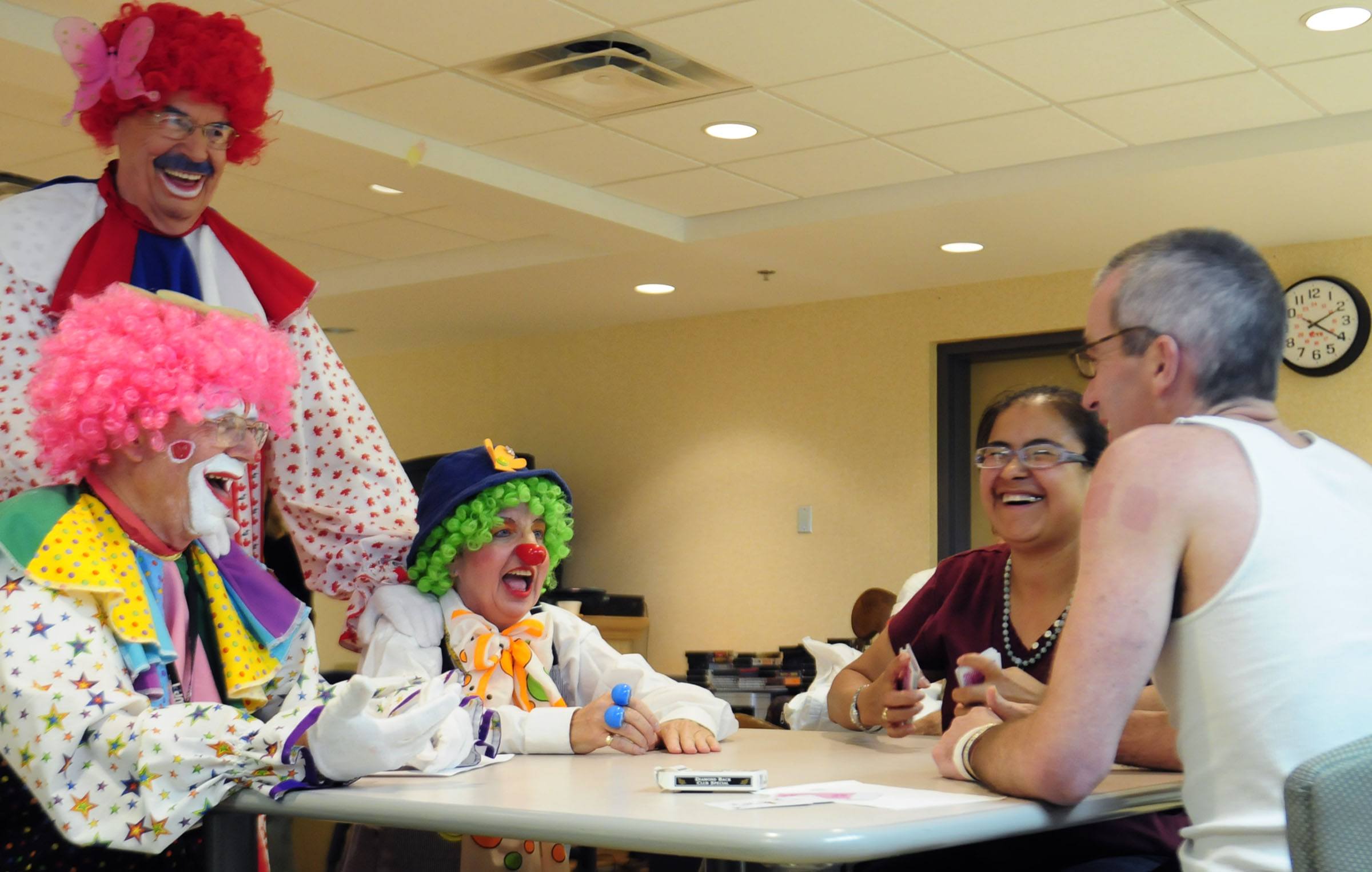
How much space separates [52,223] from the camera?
226 centimetres

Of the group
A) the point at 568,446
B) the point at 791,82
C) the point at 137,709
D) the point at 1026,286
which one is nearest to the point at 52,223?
the point at 137,709

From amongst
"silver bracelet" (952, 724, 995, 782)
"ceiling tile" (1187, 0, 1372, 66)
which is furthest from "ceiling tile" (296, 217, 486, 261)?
"silver bracelet" (952, 724, 995, 782)

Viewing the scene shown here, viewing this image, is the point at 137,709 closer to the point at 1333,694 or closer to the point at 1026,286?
the point at 1333,694

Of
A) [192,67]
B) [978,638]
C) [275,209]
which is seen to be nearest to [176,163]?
[192,67]

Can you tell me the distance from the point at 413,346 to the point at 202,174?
657 centimetres

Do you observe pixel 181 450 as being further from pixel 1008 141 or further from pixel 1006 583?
pixel 1008 141

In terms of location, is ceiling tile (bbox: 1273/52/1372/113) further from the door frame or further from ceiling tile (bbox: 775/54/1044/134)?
the door frame

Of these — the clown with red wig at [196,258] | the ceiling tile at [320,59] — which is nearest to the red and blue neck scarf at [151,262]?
the clown with red wig at [196,258]

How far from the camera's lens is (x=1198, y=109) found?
4.46m

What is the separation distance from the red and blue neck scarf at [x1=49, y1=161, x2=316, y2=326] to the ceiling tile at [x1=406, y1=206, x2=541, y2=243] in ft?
10.7

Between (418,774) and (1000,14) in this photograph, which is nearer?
(418,774)

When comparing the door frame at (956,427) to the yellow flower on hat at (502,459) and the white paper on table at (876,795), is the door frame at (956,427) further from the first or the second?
the white paper on table at (876,795)

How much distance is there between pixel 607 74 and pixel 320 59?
2.79 ft

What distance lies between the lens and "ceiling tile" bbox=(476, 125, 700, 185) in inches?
193
